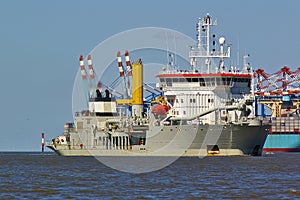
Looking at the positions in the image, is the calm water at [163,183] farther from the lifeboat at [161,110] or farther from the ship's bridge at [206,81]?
the lifeboat at [161,110]

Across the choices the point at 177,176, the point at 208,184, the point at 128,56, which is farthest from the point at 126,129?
the point at 208,184

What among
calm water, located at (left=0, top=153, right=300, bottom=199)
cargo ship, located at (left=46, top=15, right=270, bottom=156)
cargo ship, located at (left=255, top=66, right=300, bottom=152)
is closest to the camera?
calm water, located at (left=0, top=153, right=300, bottom=199)

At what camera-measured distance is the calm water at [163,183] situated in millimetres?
52719

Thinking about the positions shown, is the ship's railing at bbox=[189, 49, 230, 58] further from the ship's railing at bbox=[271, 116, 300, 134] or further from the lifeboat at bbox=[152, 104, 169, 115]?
the ship's railing at bbox=[271, 116, 300, 134]

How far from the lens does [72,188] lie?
57.0 m

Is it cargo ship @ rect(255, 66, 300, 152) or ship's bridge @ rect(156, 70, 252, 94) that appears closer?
ship's bridge @ rect(156, 70, 252, 94)

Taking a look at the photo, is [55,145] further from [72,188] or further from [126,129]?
[72,188]

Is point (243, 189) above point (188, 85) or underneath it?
underneath

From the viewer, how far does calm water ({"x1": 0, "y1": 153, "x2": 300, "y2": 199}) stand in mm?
52719

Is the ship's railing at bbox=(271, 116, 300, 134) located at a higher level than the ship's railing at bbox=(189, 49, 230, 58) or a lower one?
lower

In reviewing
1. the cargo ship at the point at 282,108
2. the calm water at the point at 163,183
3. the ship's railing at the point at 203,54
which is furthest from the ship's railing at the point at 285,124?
the calm water at the point at 163,183

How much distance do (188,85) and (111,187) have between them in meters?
41.6

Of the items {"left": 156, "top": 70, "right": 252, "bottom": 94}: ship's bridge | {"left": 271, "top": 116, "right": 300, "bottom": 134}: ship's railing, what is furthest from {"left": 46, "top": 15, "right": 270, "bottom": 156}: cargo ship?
{"left": 271, "top": 116, "right": 300, "bottom": 134}: ship's railing

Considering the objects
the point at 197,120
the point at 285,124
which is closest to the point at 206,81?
the point at 197,120
